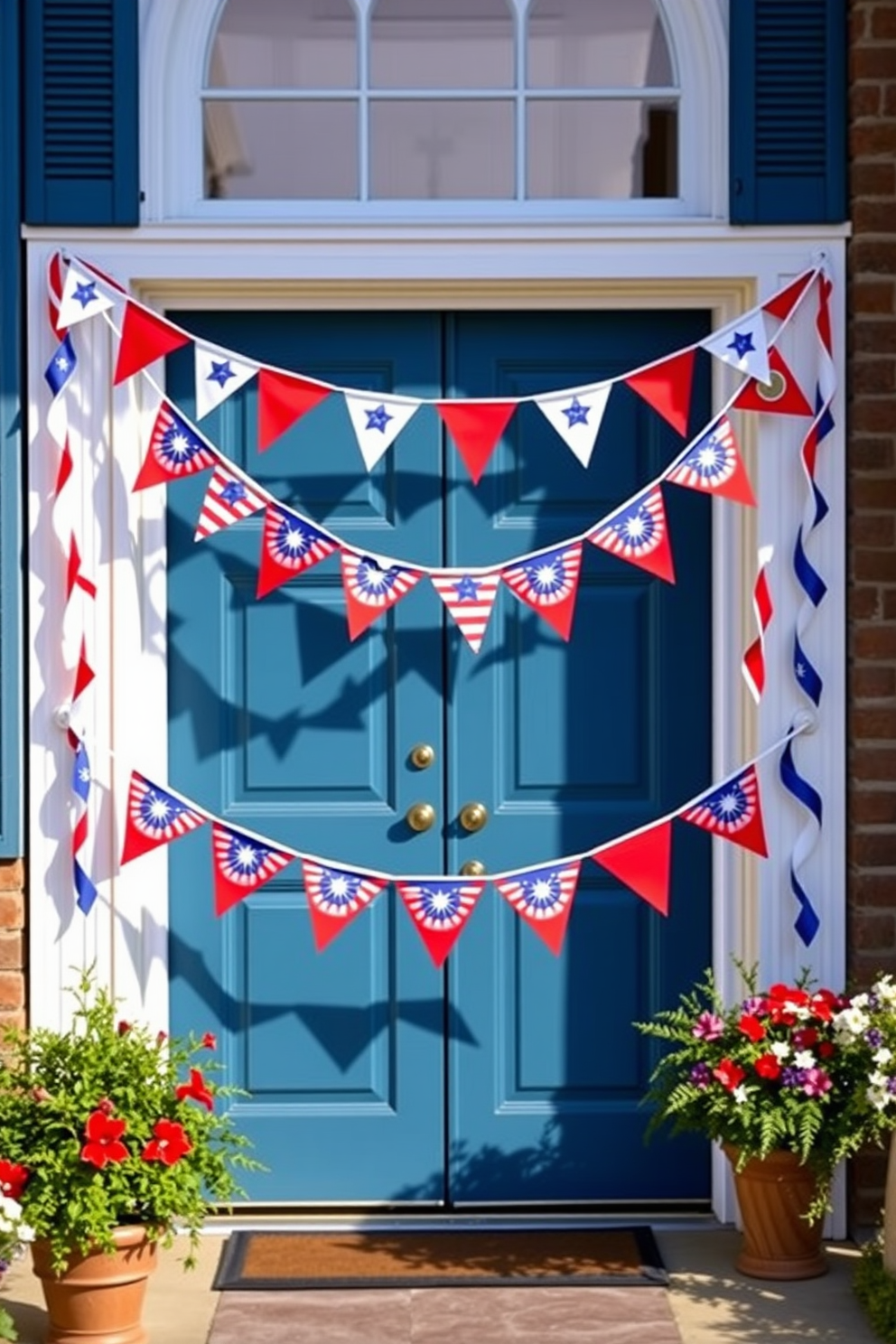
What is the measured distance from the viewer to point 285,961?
5184 mm

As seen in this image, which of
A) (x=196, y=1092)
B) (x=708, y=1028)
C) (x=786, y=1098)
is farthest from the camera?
(x=708, y=1028)

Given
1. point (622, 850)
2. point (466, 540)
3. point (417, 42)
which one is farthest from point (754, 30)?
point (622, 850)

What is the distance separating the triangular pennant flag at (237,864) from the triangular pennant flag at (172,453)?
2.61 ft

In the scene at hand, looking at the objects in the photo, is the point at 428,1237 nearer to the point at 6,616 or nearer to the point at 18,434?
the point at 6,616

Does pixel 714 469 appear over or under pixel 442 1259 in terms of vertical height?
over

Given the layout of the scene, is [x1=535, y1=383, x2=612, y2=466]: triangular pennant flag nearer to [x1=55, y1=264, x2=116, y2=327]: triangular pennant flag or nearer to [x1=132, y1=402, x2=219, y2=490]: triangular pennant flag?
[x1=132, y1=402, x2=219, y2=490]: triangular pennant flag

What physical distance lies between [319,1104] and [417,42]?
2531 millimetres

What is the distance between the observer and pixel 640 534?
488cm

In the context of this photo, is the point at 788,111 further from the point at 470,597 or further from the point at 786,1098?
the point at 786,1098

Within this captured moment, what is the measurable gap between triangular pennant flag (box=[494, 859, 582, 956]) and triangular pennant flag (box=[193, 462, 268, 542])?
1026 millimetres

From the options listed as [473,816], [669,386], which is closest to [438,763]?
[473,816]

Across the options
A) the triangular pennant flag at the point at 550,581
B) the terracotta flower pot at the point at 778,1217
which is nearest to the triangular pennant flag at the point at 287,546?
the triangular pennant flag at the point at 550,581

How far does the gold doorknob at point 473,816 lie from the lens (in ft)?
16.9

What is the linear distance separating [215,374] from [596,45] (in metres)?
1.21
